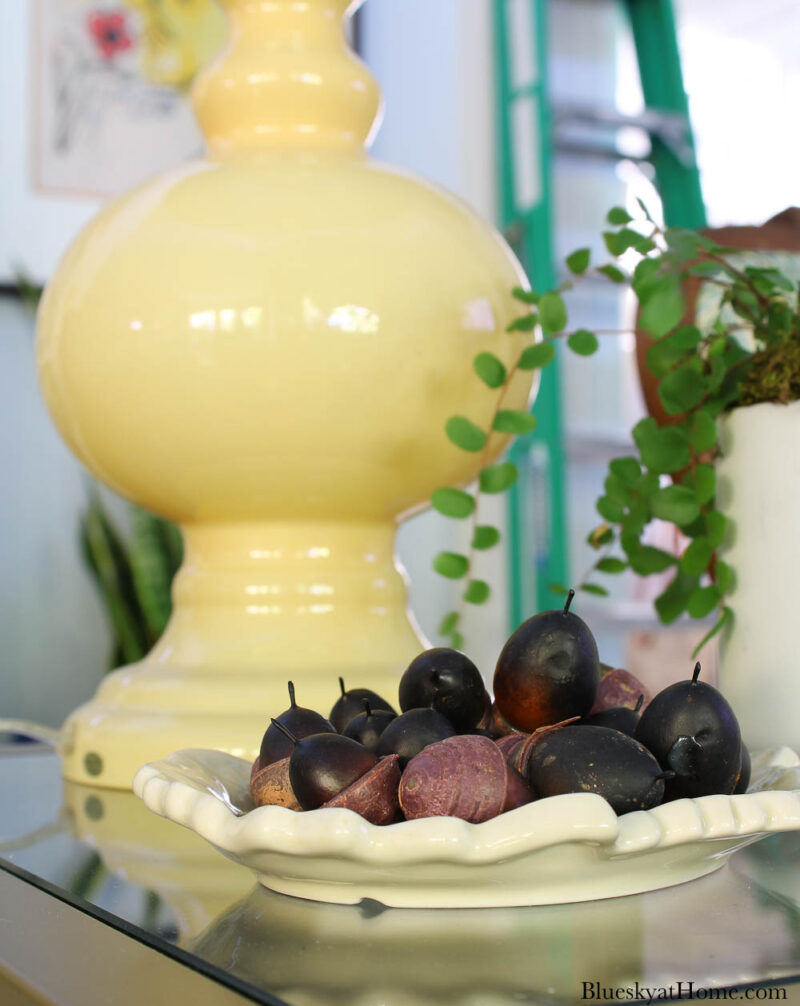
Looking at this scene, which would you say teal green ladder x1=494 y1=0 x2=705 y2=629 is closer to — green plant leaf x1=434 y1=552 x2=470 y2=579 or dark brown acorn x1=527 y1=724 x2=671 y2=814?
green plant leaf x1=434 y1=552 x2=470 y2=579

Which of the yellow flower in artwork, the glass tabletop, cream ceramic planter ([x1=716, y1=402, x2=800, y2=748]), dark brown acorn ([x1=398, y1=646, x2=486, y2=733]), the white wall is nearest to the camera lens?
the glass tabletop

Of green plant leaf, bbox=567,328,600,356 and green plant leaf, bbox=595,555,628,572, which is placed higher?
green plant leaf, bbox=567,328,600,356

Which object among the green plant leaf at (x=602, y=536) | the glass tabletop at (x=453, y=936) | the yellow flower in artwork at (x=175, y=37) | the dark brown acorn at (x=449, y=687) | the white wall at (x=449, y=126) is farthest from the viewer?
the white wall at (x=449, y=126)

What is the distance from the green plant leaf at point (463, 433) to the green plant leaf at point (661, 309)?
0.28 feet

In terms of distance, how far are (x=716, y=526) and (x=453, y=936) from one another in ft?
0.86

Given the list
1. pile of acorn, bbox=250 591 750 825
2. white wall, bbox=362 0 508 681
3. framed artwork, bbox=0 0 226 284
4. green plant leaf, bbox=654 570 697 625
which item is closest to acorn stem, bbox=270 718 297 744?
pile of acorn, bbox=250 591 750 825

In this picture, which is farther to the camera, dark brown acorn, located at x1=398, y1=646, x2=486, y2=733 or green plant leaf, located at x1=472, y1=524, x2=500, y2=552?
green plant leaf, located at x1=472, y1=524, x2=500, y2=552

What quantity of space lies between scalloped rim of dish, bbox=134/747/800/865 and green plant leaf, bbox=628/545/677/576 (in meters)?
0.25

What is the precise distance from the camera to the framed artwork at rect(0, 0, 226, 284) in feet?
6.13

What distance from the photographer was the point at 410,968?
22cm

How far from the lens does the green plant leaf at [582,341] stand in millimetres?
550

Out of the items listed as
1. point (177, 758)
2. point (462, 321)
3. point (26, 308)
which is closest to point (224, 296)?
point (462, 321)

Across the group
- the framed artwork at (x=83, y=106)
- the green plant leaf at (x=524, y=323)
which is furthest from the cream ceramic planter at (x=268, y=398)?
the framed artwork at (x=83, y=106)

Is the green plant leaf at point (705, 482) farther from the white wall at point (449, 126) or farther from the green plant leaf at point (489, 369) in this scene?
the white wall at point (449, 126)
